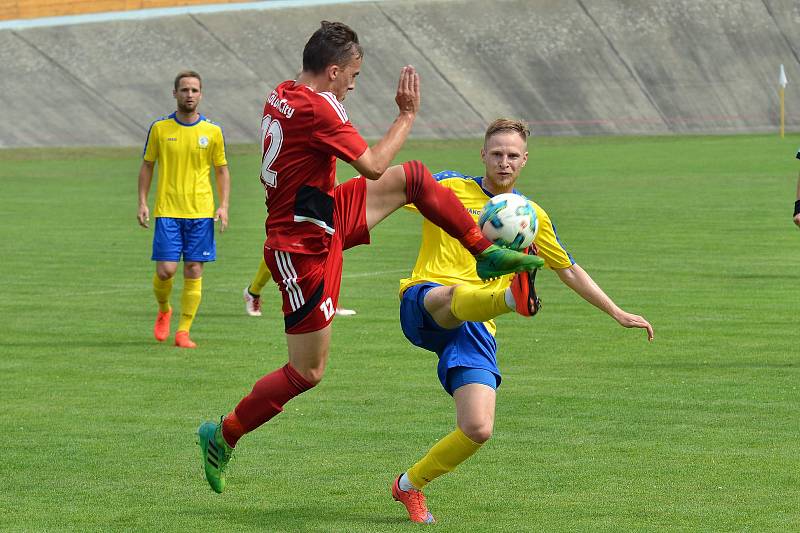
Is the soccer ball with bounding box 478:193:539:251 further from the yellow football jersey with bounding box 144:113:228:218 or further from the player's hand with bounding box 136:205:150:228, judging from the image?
the player's hand with bounding box 136:205:150:228

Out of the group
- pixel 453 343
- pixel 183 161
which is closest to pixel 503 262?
pixel 453 343

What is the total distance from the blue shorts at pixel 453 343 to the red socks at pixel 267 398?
0.54 metres

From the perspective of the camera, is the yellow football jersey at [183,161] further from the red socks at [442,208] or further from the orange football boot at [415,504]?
the orange football boot at [415,504]

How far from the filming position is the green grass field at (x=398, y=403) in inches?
270

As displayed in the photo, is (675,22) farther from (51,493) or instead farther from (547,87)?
(51,493)

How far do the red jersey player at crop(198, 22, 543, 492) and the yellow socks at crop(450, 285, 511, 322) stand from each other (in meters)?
0.12

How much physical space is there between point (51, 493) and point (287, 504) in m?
1.17

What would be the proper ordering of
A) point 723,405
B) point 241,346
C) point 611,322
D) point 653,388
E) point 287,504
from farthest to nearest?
point 611,322 < point 241,346 < point 653,388 < point 723,405 < point 287,504

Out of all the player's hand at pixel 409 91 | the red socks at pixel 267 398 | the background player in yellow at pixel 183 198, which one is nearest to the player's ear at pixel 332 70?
the player's hand at pixel 409 91

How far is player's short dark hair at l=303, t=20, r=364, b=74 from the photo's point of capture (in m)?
6.49

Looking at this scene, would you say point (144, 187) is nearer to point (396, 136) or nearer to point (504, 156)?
point (504, 156)

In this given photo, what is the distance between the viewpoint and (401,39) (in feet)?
203

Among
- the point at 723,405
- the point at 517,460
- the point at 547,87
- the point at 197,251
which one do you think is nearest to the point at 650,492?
the point at 517,460

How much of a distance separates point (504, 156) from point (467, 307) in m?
0.86
